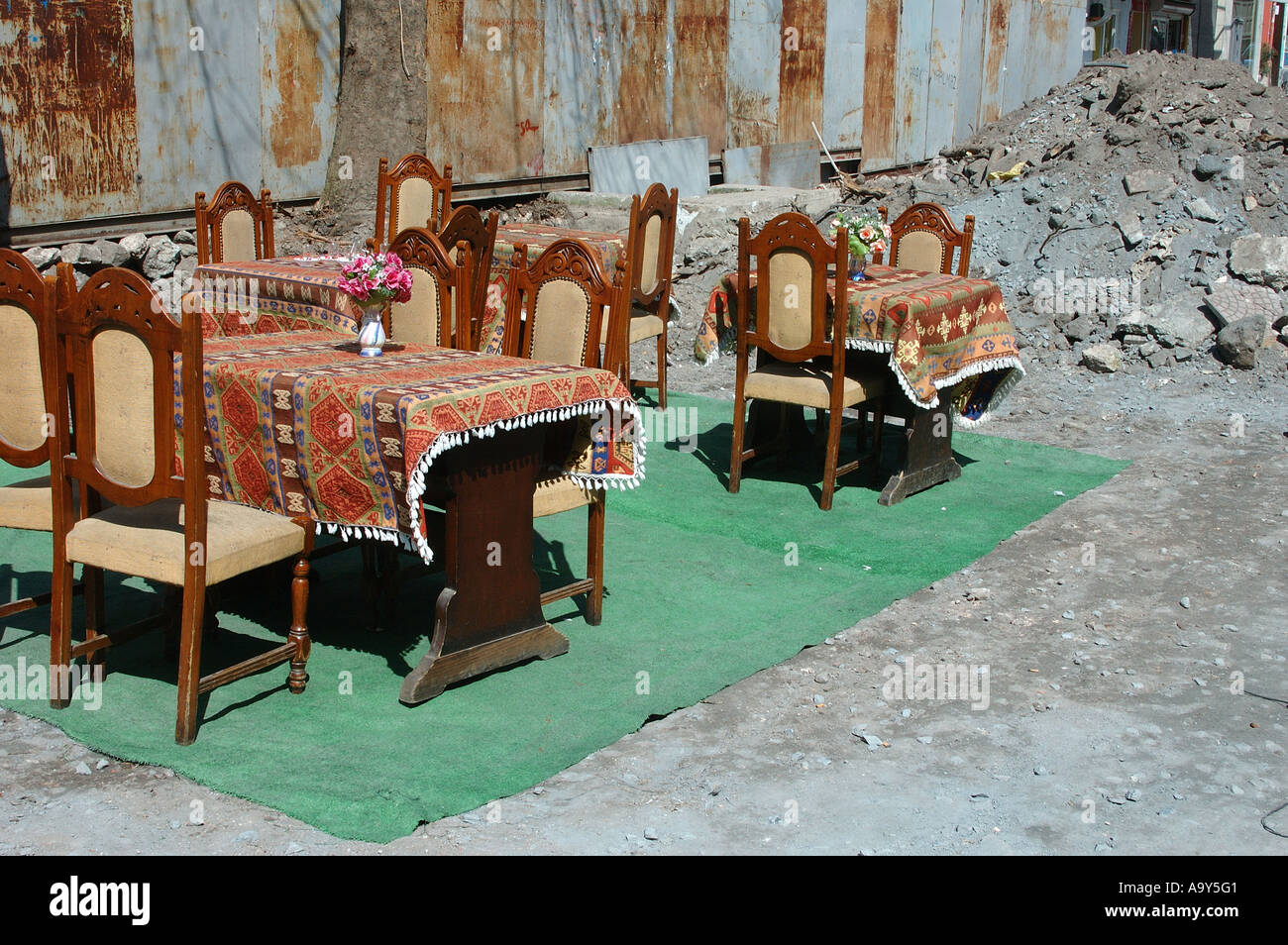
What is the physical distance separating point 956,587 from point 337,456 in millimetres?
2602

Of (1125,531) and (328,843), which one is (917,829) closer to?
(328,843)

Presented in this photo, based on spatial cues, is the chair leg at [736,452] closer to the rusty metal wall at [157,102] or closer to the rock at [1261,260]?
the rusty metal wall at [157,102]

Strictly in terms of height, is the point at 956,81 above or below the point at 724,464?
A: above

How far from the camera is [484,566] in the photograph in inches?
166

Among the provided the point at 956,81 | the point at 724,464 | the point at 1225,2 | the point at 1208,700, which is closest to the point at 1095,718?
the point at 1208,700

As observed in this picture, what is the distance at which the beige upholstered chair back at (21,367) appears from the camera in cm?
388

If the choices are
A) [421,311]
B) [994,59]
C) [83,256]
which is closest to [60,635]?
[421,311]

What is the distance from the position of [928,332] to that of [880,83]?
10.1 meters

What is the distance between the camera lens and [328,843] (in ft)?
10.7

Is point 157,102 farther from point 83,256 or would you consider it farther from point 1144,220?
point 1144,220

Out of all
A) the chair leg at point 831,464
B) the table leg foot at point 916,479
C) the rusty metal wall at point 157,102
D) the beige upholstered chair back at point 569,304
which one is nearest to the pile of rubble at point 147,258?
the rusty metal wall at point 157,102

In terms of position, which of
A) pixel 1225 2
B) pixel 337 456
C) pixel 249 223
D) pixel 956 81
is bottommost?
pixel 337 456

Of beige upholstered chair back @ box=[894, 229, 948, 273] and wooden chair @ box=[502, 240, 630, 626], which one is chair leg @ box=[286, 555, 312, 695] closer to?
wooden chair @ box=[502, 240, 630, 626]

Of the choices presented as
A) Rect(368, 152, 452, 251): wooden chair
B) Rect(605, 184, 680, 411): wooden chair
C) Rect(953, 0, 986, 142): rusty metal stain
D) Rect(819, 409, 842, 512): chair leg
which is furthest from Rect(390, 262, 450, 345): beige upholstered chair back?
Rect(953, 0, 986, 142): rusty metal stain
